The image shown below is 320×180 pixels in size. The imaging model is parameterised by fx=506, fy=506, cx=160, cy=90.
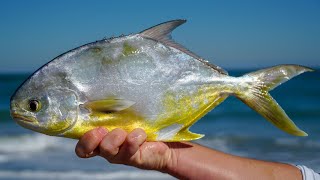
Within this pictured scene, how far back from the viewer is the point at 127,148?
2662 millimetres

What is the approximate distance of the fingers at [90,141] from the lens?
2.46m

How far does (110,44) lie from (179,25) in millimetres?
366

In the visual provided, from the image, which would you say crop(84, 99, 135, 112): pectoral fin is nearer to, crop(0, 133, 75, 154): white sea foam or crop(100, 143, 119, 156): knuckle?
crop(100, 143, 119, 156): knuckle

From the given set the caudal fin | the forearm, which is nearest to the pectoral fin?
the caudal fin

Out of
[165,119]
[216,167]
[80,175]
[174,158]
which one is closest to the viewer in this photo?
[165,119]

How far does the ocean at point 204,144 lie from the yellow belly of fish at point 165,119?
587cm

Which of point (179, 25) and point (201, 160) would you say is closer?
point (179, 25)

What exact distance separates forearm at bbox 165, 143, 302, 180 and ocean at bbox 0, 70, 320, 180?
16.0 feet

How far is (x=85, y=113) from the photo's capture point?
7.79ft

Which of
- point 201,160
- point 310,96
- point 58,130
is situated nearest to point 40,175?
point 201,160

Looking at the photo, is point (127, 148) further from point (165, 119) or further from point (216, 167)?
point (216, 167)

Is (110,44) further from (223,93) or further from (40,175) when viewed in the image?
(40,175)

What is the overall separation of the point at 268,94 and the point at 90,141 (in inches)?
36.7

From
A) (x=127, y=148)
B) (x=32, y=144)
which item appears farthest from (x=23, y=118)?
(x=32, y=144)
